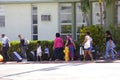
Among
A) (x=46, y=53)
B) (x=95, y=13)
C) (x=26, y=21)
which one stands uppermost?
(x=95, y=13)

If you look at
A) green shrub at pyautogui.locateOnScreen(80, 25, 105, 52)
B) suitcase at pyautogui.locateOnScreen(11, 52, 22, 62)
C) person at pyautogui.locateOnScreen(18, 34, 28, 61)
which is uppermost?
green shrub at pyautogui.locateOnScreen(80, 25, 105, 52)

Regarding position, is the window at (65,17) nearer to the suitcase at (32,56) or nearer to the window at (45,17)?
the window at (45,17)

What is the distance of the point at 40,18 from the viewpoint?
1253 inches

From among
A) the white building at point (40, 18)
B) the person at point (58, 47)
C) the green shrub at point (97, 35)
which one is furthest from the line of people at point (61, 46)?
the white building at point (40, 18)

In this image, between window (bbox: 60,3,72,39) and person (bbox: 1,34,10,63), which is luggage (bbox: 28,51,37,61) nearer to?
person (bbox: 1,34,10,63)

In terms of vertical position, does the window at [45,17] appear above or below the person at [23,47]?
above

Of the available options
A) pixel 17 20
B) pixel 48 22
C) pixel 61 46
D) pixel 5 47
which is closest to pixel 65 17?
pixel 48 22

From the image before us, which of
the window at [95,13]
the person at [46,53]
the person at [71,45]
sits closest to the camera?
the person at [71,45]

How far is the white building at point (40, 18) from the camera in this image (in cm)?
3133

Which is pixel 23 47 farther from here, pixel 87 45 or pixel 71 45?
pixel 87 45

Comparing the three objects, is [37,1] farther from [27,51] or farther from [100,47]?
[100,47]

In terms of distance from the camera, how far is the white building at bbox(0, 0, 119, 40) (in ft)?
103

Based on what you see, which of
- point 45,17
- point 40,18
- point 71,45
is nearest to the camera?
point 71,45

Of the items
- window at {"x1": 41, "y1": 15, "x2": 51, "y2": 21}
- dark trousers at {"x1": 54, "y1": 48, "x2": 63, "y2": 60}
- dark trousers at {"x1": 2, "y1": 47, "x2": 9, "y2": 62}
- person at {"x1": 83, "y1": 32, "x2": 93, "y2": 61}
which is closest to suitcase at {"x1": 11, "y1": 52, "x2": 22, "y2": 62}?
dark trousers at {"x1": 2, "y1": 47, "x2": 9, "y2": 62}
